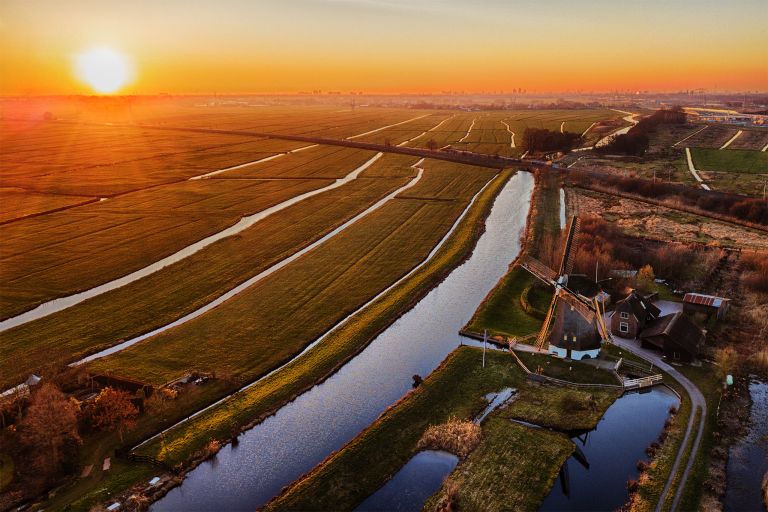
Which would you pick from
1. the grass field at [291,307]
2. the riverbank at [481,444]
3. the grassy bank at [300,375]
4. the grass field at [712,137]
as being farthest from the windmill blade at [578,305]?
the grass field at [712,137]

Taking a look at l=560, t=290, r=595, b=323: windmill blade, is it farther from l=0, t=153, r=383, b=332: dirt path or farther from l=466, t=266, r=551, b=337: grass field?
l=0, t=153, r=383, b=332: dirt path

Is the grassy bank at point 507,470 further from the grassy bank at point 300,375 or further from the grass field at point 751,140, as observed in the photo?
the grass field at point 751,140

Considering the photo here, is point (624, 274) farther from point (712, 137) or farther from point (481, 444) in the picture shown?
point (712, 137)

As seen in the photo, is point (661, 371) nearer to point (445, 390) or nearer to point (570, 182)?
point (445, 390)

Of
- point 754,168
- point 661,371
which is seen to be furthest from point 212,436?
point 754,168

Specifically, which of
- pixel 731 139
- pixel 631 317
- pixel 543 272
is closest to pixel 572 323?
pixel 543 272
